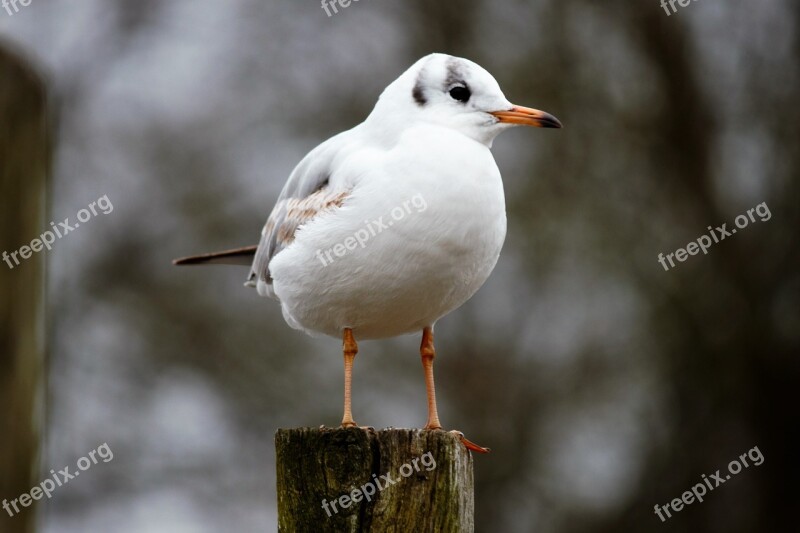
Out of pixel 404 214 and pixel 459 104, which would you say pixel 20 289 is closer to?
pixel 404 214

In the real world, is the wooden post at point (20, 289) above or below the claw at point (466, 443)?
above

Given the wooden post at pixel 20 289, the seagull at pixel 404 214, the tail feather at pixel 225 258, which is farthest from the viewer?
the tail feather at pixel 225 258

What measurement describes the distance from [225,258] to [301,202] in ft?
3.26

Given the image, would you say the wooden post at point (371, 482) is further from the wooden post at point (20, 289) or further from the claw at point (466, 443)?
the wooden post at point (20, 289)

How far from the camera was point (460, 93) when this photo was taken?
3.98 metres

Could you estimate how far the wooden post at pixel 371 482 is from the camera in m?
3.10

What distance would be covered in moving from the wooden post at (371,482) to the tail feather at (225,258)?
1923 millimetres

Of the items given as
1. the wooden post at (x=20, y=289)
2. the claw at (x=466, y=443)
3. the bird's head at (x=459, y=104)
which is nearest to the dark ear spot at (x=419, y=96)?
the bird's head at (x=459, y=104)

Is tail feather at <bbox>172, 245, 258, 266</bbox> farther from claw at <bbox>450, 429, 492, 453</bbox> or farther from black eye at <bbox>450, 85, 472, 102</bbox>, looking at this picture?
claw at <bbox>450, 429, 492, 453</bbox>

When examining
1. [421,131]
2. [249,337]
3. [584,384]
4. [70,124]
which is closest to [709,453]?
[584,384]

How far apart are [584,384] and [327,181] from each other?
561cm

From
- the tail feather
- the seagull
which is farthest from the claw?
the tail feather

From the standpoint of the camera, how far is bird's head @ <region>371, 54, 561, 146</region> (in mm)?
3941

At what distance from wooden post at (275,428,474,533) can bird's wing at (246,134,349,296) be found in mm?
958
